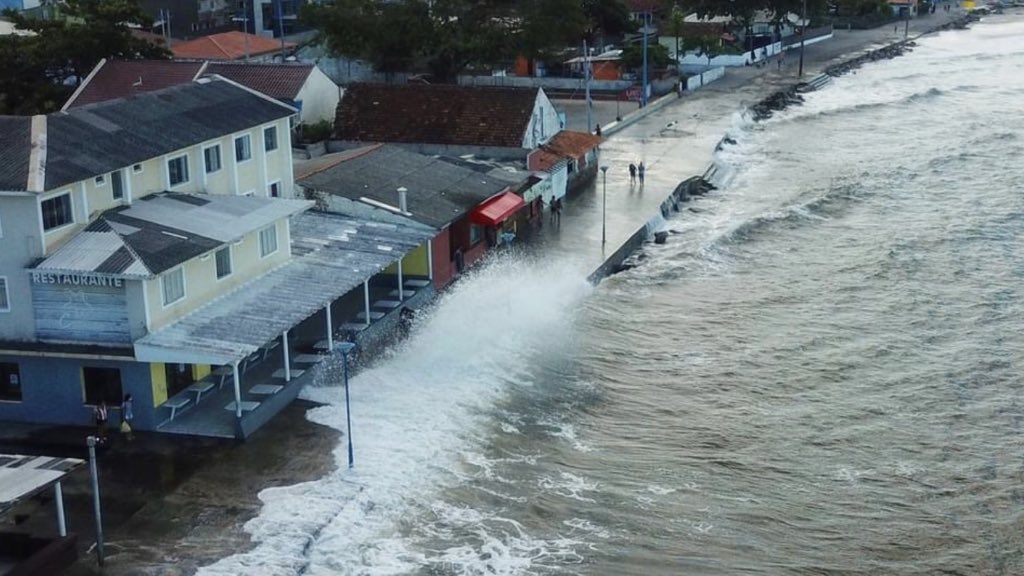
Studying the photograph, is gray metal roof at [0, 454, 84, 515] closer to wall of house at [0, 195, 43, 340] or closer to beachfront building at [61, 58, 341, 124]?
wall of house at [0, 195, 43, 340]

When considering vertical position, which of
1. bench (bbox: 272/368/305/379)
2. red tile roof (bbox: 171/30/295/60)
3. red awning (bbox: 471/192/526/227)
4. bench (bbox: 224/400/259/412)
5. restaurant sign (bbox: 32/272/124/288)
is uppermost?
red tile roof (bbox: 171/30/295/60)

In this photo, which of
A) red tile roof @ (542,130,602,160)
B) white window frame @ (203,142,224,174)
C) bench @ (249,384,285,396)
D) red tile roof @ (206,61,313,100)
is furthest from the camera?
red tile roof @ (206,61,313,100)

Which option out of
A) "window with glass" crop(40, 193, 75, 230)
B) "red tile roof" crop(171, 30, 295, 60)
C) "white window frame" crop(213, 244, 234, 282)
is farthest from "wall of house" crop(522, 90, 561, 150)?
"red tile roof" crop(171, 30, 295, 60)

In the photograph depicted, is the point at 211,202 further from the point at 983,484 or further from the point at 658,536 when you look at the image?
the point at 983,484

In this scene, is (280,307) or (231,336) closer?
(231,336)

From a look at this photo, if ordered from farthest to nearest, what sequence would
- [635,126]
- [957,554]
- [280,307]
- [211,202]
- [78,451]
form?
[635,126] < [211,202] < [280,307] < [78,451] < [957,554]

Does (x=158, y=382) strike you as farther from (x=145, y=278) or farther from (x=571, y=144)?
(x=571, y=144)

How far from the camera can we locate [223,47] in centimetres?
7006

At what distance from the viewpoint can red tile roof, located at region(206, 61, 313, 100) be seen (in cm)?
5125

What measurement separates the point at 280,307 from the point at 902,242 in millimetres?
23256

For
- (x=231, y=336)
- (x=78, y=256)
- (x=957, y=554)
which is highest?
(x=78, y=256)

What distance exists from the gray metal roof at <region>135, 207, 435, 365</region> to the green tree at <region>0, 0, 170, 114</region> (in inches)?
845

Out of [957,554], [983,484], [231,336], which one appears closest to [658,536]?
[957,554]

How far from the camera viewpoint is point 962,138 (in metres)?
61.7
